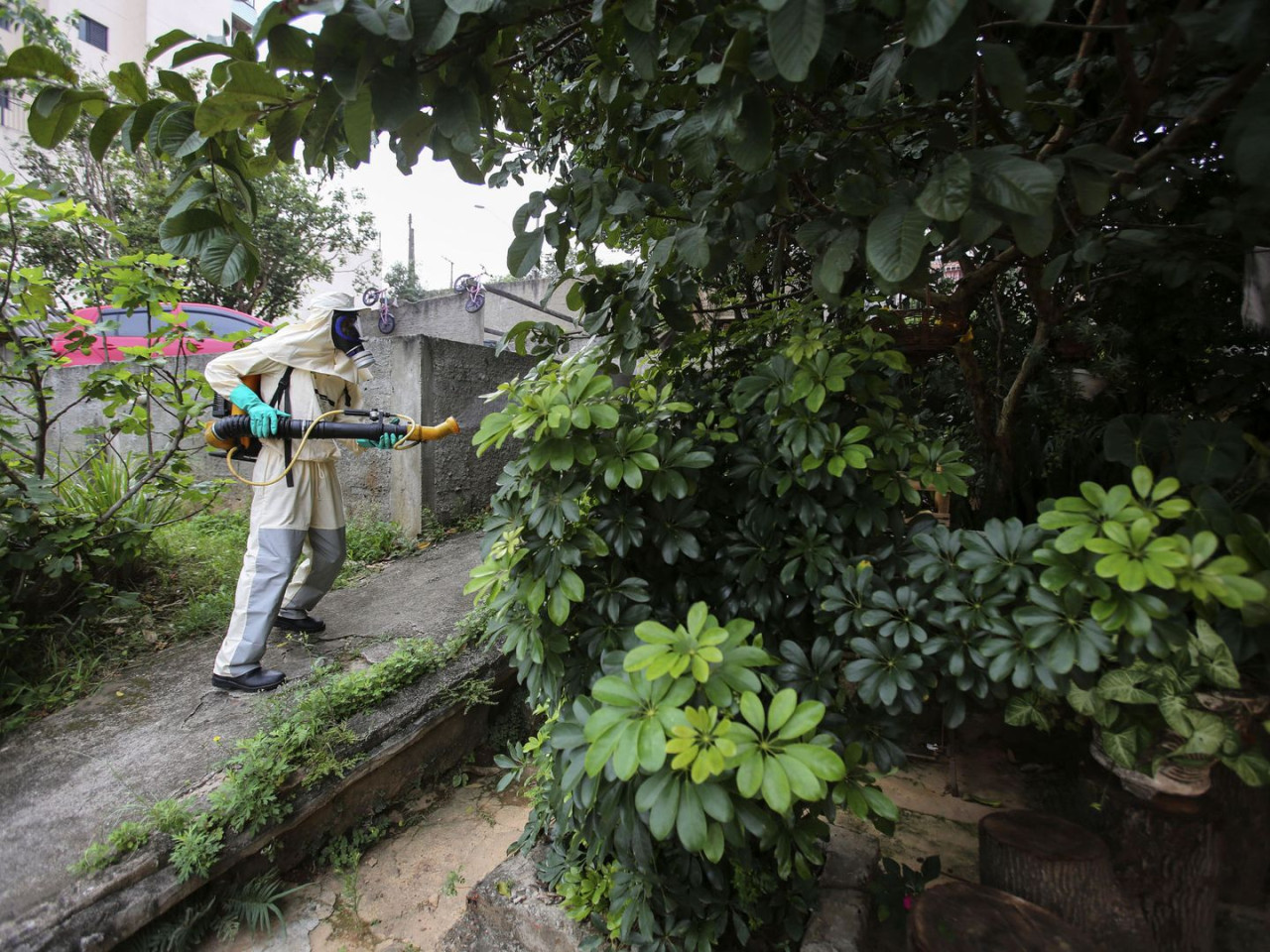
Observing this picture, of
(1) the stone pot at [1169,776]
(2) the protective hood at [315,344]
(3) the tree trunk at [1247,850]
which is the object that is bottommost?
(3) the tree trunk at [1247,850]

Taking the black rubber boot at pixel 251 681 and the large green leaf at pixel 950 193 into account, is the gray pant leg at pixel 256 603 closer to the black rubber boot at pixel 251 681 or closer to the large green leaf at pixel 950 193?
the black rubber boot at pixel 251 681

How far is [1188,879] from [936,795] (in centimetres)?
116

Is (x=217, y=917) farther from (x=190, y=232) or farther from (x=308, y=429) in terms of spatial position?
(x=190, y=232)

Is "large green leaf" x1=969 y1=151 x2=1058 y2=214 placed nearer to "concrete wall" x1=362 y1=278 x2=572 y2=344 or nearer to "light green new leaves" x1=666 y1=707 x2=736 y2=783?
"light green new leaves" x1=666 y1=707 x2=736 y2=783

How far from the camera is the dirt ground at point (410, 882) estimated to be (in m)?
1.95

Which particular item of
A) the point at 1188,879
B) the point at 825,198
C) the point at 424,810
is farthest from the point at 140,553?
the point at 1188,879

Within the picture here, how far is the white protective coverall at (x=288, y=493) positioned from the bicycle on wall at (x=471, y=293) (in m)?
7.58

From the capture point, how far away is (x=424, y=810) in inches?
101

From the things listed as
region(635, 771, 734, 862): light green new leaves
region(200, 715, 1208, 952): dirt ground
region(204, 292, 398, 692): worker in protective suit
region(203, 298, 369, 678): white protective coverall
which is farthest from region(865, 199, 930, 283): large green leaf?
region(203, 298, 369, 678): white protective coverall

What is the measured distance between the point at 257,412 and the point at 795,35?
263 centimetres

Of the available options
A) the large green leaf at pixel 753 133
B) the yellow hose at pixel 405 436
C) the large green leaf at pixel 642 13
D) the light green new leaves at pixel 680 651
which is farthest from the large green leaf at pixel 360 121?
the yellow hose at pixel 405 436

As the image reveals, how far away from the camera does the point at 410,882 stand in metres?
2.21

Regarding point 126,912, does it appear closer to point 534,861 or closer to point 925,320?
point 534,861

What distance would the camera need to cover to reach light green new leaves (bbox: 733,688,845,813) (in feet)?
3.09
